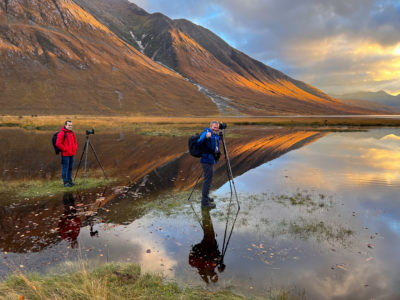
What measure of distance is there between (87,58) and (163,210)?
6480 inches

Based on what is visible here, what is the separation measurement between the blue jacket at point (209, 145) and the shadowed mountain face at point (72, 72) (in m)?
117

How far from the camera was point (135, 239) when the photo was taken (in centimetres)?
830

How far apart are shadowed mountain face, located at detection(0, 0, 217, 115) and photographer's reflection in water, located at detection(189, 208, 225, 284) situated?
4709 inches

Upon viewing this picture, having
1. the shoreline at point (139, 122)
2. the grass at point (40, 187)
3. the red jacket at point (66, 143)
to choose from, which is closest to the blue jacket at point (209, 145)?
Answer: the grass at point (40, 187)

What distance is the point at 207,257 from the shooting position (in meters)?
7.25

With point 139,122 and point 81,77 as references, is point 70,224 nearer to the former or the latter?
point 139,122

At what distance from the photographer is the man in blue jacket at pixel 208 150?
1000 cm

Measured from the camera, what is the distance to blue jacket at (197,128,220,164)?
9977 millimetres

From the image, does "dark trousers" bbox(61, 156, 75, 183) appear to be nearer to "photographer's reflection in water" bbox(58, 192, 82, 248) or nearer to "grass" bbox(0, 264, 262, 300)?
"photographer's reflection in water" bbox(58, 192, 82, 248)

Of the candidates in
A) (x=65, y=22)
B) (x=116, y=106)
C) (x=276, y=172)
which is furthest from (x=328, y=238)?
(x=65, y=22)

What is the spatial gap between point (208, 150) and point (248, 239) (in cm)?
348

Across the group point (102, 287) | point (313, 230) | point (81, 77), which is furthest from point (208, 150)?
point (81, 77)

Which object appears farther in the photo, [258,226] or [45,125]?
[45,125]

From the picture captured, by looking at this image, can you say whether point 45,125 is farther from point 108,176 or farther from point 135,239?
point 135,239
